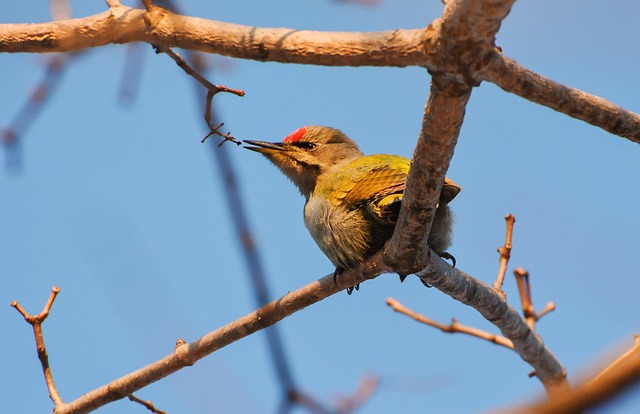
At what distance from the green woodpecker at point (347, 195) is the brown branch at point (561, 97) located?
1.05 m

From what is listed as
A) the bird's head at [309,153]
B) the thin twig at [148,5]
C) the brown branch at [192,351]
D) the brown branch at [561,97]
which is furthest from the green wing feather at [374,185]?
the thin twig at [148,5]

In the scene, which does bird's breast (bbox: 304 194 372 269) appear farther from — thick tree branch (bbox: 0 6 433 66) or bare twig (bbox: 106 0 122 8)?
bare twig (bbox: 106 0 122 8)

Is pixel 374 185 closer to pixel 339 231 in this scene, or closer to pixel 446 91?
pixel 339 231

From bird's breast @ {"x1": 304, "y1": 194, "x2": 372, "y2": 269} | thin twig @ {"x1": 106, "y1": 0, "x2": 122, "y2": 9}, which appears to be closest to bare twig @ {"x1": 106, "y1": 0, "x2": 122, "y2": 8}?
thin twig @ {"x1": 106, "y1": 0, "x2": 122, "y2": 9}

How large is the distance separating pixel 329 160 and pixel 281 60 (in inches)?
117

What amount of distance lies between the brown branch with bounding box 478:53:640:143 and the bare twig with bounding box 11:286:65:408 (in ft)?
9.69

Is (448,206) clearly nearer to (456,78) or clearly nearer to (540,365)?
(540,365)

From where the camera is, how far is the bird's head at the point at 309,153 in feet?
18.3

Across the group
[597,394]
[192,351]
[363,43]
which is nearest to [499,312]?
[192,351]

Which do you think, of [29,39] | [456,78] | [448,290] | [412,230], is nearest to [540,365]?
[448,290]

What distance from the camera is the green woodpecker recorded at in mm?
4211

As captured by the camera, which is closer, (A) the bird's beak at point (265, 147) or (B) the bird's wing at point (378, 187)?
(B) the bird's wing at point (378, 187)

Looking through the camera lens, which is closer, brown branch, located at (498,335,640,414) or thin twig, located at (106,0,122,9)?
brown branch, located at (498,335,640,414)

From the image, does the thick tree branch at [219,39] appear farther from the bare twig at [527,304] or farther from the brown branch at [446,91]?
the bare twig at [527,304]
